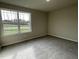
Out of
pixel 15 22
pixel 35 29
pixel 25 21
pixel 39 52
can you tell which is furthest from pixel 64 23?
pixel 15 22

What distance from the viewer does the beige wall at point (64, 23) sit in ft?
12.4

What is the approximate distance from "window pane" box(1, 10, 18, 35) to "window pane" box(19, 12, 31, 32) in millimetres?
351

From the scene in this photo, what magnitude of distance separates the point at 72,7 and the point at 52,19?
1.89 meters

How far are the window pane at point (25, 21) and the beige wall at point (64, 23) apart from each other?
7.19ft

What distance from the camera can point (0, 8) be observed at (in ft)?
9.72

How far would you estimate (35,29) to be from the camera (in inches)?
184

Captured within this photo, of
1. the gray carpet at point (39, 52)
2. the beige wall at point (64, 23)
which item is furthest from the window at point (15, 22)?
the beige wall at point (64, 23)

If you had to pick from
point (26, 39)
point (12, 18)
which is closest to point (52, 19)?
point (26, 39)

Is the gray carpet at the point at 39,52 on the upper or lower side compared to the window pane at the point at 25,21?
lower

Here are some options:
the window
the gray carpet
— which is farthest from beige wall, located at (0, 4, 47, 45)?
the gray carpet

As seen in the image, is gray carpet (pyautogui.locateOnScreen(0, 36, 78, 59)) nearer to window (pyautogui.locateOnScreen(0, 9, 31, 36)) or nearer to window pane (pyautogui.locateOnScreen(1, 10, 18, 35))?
window pane (pyautogui.locateOnScreen(1, 10, 18, 35))

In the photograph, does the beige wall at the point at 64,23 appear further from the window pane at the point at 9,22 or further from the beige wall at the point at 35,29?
the window pane at the point at 9,22

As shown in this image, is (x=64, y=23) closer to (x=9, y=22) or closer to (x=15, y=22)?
(x=15, y=22)

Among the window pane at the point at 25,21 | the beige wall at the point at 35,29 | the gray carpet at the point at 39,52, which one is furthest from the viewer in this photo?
the window pane at the point at 25,21
